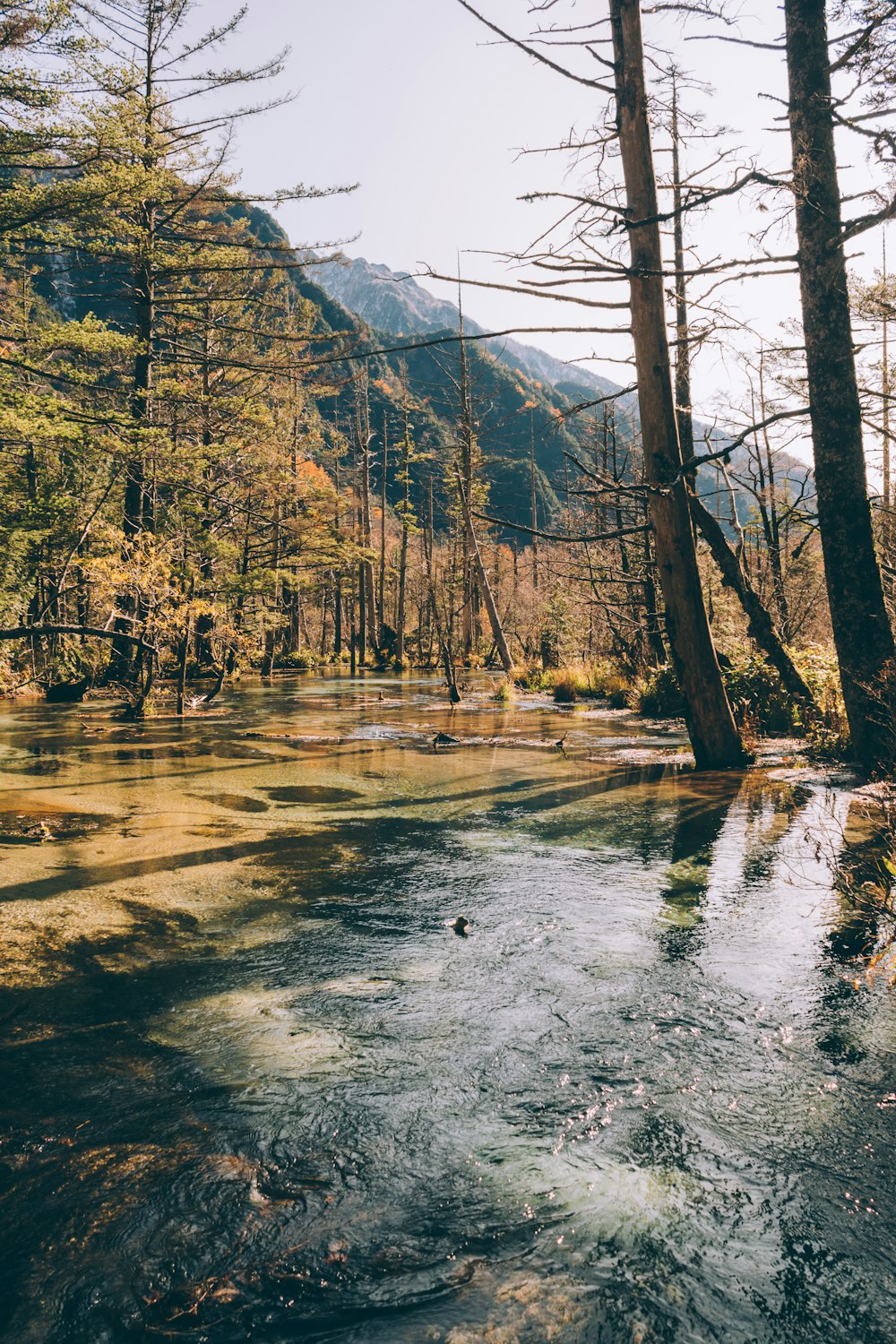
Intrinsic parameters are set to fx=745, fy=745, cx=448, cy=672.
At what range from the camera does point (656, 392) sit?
315 inches

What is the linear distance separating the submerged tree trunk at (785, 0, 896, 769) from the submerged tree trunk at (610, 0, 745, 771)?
145 centimetres

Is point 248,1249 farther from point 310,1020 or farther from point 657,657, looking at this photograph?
point 657,657

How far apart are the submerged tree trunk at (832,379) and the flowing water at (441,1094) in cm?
167

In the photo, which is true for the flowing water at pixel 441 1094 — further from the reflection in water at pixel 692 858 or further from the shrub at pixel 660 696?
the shrub at pixel 660 696

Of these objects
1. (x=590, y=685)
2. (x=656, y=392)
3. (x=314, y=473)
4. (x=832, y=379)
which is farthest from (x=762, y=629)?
(x=314, y=473)

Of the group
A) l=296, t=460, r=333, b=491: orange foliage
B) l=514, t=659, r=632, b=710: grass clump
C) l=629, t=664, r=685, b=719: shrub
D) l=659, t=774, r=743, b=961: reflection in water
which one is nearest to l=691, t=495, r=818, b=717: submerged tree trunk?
l=659, t=774, r=743, b=961: reflection in water

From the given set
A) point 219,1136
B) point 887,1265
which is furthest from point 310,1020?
point 887,1265

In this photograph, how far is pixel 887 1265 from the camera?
6.34 feet

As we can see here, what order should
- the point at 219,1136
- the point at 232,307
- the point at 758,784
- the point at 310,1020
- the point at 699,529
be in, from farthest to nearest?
the point at 232,307, the point at 699,529, the point at 758,784, the point at 310,1020, the point at 219,1136

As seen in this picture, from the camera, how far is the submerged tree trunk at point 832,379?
6.43 metres

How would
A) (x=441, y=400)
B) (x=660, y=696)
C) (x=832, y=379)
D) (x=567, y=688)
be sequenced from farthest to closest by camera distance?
(x=441, y=400), (x=567, y=688), (x=660, y=696), (x=832, y=379)

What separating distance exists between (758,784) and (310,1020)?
614 cm

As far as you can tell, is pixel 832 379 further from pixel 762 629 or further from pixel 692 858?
pixel 762 629

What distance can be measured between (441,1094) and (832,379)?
6.59 metres
